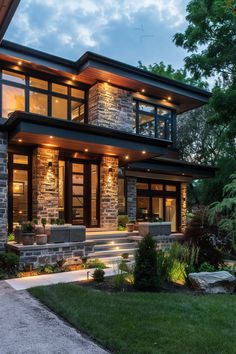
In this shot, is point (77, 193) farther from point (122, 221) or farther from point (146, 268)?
point (146, 268)

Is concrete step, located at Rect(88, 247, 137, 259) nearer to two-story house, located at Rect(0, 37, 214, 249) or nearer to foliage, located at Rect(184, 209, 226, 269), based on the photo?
two-story house, located at Rect(0, 37, 214, 249)

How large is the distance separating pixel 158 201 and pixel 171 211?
3.45ft

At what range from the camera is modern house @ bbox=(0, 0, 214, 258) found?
10781 mm

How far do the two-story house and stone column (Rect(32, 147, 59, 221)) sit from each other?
33 mm

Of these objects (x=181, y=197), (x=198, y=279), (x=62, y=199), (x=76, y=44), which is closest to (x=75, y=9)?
(x=181, y=197)

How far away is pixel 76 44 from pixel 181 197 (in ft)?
470

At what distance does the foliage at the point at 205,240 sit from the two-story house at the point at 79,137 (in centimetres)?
406

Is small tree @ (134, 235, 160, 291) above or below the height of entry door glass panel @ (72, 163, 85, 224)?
below

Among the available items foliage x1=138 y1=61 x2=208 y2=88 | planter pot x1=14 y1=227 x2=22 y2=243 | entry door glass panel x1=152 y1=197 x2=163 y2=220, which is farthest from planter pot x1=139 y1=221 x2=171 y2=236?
foliage x1=138 y1=61 x2=208 y2=88

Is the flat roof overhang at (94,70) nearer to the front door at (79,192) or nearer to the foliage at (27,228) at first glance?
the front door at (79,192)

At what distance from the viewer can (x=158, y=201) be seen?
56.8 feet

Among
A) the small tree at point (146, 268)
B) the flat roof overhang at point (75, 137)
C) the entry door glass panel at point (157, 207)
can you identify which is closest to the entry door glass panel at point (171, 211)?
the entry door glass panel at point (157, 207)

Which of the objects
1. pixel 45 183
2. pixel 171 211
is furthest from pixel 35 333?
pixel 171 211

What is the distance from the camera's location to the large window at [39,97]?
12.1 meters
